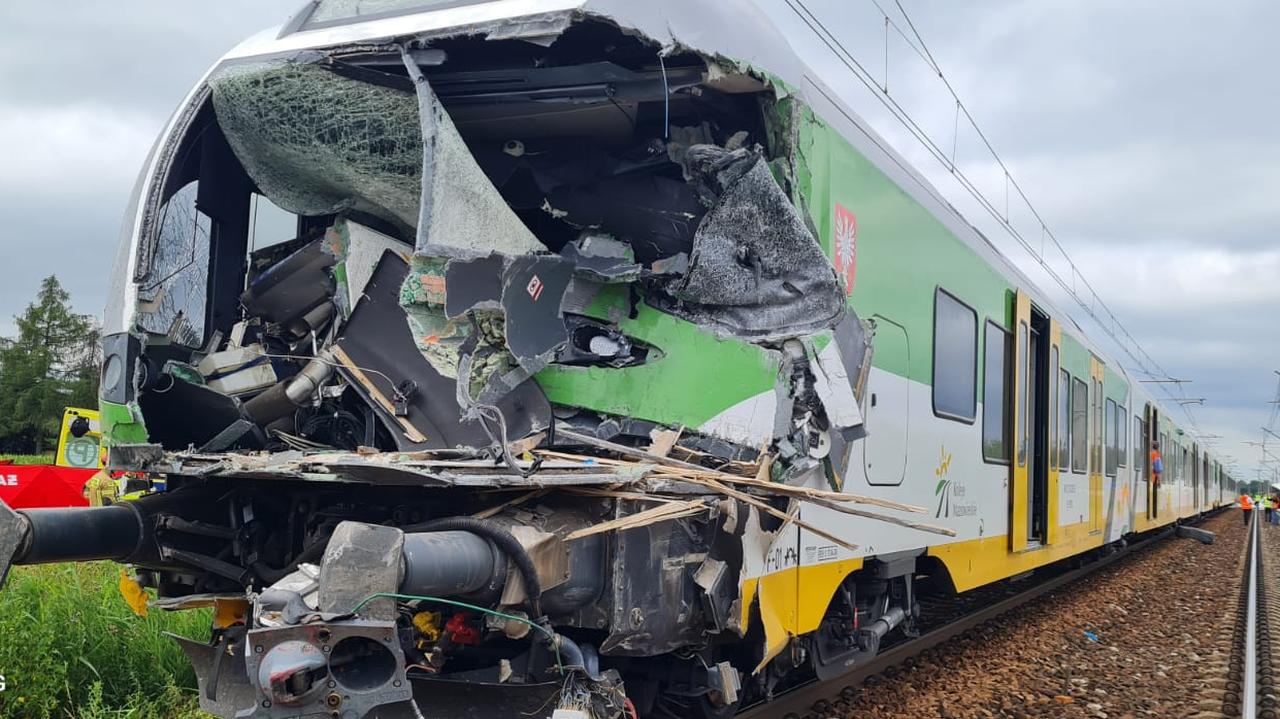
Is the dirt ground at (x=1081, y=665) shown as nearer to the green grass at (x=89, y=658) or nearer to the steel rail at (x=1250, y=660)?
the steel rail at (x=1250, y=660)

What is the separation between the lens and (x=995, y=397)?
294 inches

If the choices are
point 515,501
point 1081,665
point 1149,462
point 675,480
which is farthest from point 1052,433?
point 1149,462

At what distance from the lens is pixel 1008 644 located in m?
8.19

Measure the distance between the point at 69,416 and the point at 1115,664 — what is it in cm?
1168

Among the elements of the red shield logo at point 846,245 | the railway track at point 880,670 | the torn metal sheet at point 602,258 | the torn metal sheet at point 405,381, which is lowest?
the railway track at point 880,670

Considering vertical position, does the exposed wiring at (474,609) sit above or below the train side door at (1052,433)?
below

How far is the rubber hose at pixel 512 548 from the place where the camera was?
3.15 m

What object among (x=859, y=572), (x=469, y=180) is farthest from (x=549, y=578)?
(x=859, y=572)

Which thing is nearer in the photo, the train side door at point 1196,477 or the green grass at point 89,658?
the green grass at point 89,658

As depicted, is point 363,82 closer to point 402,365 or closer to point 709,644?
point 402,365

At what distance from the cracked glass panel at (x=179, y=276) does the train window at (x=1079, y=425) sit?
28.3 ft

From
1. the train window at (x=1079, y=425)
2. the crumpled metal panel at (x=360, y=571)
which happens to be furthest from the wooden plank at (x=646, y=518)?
the train window at (x=1079, y=425)

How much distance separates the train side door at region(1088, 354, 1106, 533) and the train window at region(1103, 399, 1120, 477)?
1.48 ft

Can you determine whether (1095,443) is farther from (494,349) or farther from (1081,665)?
(494,349)
